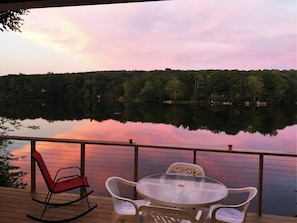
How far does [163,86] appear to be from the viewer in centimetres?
786

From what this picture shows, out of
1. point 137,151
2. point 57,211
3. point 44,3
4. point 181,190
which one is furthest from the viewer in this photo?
point 137,151

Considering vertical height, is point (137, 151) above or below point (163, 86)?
below

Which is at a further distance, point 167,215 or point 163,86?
point 163,86

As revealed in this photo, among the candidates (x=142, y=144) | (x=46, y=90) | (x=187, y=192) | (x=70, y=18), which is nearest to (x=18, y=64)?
(x=46, y=90)

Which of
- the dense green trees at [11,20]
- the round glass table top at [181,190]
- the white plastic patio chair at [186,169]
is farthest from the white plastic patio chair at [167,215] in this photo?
the dense green trees at [11,20]

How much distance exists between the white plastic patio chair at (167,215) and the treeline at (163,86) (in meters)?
5.30

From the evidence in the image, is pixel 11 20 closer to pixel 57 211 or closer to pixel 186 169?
pixel 57 211

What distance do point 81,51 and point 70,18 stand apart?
1415mm

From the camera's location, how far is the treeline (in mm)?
7492

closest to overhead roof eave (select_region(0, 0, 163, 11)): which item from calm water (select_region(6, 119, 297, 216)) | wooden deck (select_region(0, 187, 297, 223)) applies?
wooden deck (select_region(0, 187, 297, 223))

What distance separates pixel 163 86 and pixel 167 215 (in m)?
5.66

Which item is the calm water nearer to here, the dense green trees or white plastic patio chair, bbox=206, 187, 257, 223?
the dense green trees

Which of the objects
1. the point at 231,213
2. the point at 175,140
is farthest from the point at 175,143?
the point at 231,213

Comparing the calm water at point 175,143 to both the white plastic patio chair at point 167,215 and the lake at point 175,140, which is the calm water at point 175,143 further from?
the white plastic patio chair at point 167,215
